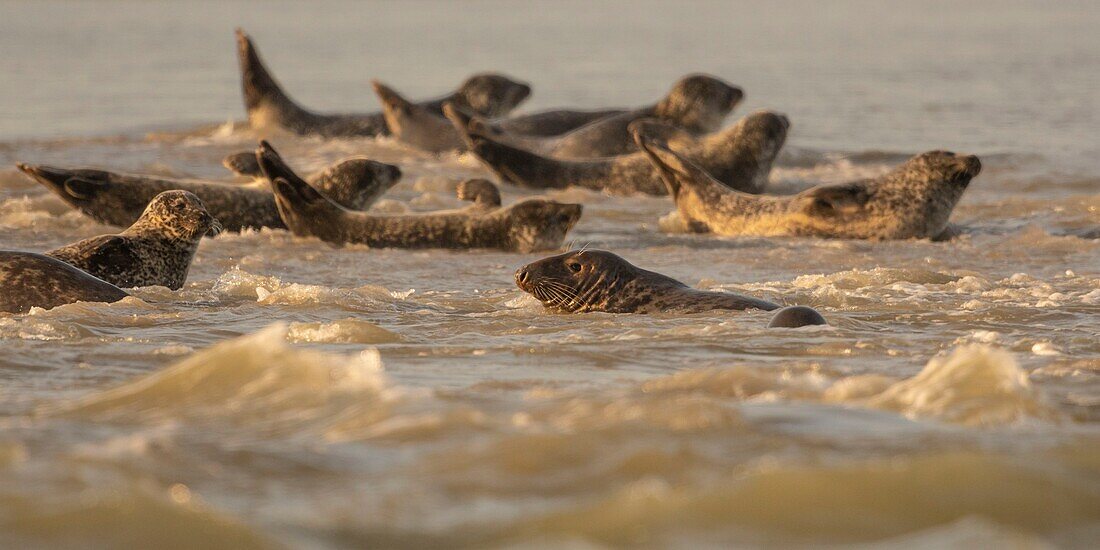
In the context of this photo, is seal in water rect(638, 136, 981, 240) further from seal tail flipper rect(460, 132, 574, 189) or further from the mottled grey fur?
the mottled grey fur

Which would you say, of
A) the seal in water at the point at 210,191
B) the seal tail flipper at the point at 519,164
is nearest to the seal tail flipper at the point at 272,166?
the seal in water at the point at 210,191

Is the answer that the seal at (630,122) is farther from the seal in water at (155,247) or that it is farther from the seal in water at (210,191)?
the seal in water at (155,247)

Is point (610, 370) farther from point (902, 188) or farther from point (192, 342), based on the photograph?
point (902, 188)

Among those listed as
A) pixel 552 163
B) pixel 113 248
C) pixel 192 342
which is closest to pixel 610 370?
pixel 192 342

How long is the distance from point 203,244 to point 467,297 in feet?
8.66

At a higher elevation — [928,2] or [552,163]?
[928,2]

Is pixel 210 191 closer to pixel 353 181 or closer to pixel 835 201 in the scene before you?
pixel 353 181

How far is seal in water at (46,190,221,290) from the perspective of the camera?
7961 millimetres

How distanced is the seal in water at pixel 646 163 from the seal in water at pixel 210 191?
2195 millimetres

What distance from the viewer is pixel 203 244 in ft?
34.1

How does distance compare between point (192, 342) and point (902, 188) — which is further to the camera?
point (902, 188)

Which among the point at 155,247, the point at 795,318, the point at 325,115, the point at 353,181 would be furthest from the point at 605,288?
the point at 325,115

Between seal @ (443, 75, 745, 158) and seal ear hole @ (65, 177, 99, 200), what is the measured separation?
4.77 metres

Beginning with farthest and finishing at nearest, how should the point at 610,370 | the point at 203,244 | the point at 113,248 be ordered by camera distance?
the point at 203,244 < the point at 113,248 < the point at 610,370
